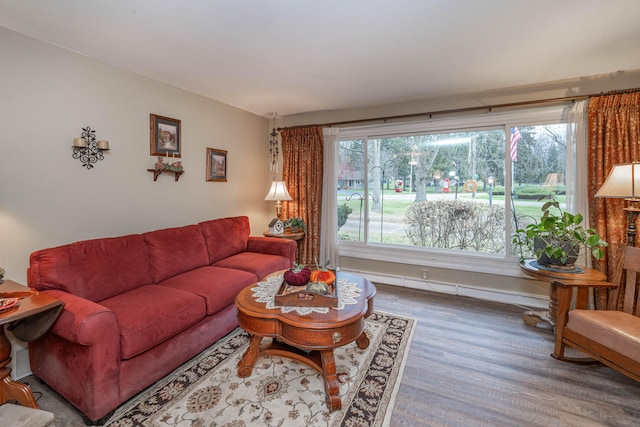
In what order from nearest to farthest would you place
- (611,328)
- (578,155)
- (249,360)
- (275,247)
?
(611,328), (249,360), (578,155), (275,247)

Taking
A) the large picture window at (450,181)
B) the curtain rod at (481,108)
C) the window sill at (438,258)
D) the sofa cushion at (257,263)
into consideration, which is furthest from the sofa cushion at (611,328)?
the sofa cushion at (257,263)

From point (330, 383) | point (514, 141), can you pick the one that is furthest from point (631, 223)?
point (330, 383)

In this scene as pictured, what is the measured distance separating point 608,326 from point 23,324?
3604 mm

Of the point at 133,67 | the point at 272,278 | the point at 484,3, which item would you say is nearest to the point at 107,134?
the point at 133,67

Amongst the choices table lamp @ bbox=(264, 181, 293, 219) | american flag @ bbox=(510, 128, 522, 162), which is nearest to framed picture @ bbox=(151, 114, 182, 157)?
table lamp @ bbox=(264, 181, 293, 219)

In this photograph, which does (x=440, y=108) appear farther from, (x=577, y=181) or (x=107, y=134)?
(x=107, y=134)

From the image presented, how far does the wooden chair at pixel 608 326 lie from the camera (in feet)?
5.62

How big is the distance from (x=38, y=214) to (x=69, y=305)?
3.29 feet

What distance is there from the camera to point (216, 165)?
362 centimetres

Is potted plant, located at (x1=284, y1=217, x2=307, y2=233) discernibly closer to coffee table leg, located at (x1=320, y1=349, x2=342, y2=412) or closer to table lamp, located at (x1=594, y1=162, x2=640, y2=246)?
coffee table leg, located at (x1=320, y1=349, x2=342, y2=412)

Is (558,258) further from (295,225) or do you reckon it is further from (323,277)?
(295,225)

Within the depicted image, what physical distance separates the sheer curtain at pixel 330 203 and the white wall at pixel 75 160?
5.06 ft

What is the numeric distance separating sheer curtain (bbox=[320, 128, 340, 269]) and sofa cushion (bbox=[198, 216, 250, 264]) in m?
1.13

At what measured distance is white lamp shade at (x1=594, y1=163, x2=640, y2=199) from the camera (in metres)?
2.14
